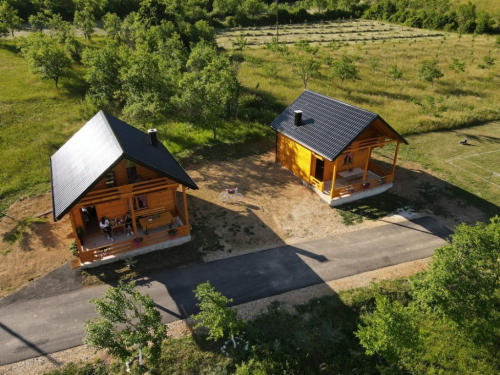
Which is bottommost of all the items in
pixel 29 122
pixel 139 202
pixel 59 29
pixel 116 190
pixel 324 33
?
pixel 139 202

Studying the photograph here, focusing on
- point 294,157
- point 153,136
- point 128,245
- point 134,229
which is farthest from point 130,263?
point 294,157

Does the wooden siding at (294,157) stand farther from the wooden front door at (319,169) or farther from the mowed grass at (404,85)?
the mowed grass at (404,85)

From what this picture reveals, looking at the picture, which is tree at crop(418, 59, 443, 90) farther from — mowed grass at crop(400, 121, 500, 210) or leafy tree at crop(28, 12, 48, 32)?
leafy tree at crop(28, 12, 48, 32)

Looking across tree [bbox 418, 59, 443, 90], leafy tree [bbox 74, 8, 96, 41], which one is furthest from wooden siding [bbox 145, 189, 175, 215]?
leafy tree [bbox 74, 8, 96, 41]

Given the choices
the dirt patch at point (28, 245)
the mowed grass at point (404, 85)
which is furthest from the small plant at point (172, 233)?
the mowed grass at point (404, 85)

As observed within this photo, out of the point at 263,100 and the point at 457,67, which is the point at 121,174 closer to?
the point at 263,100

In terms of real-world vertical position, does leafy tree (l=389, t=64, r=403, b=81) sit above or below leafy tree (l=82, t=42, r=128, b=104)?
below
